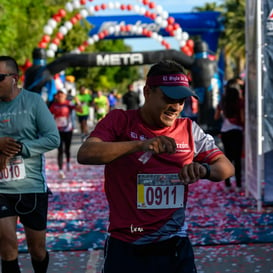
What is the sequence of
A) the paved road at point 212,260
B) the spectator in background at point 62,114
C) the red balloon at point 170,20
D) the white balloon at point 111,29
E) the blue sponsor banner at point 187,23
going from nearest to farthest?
the paved road at point 212,260 → the spectator in background at point 62,114 → the red balloon at point 170,20 → the white balloon at point 111,29 → the blue sponsor banner at point 187,23

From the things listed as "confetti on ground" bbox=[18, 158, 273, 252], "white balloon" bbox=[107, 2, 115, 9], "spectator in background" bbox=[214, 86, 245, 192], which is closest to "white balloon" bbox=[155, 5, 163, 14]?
"white balloon" bbox=[107, 2, 115, 9]

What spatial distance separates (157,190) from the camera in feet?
11.1

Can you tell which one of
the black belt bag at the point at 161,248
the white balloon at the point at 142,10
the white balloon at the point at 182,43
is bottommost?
the black belt bag at the point at 161,248

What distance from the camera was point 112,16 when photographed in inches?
1182

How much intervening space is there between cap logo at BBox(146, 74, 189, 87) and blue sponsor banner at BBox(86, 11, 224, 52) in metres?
26.4

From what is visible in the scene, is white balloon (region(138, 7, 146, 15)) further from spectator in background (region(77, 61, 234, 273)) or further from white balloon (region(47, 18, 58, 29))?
spectator in background (region(77, 61, 234, 273))

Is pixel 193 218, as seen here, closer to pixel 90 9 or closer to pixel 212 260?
pixel 212 260

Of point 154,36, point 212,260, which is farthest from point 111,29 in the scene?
point 212,260

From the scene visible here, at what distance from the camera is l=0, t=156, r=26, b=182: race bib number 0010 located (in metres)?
4.87

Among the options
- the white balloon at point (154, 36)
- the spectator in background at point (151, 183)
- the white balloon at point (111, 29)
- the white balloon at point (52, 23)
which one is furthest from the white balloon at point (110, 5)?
the spectator in background at point (151, 183)

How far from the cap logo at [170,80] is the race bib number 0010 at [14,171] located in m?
1.89

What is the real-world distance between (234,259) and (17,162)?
8.67 feet

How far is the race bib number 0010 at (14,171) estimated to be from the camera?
4.87 m

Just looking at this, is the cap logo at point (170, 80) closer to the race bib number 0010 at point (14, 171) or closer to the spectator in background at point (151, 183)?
the spectator in background at point (151, 183)
